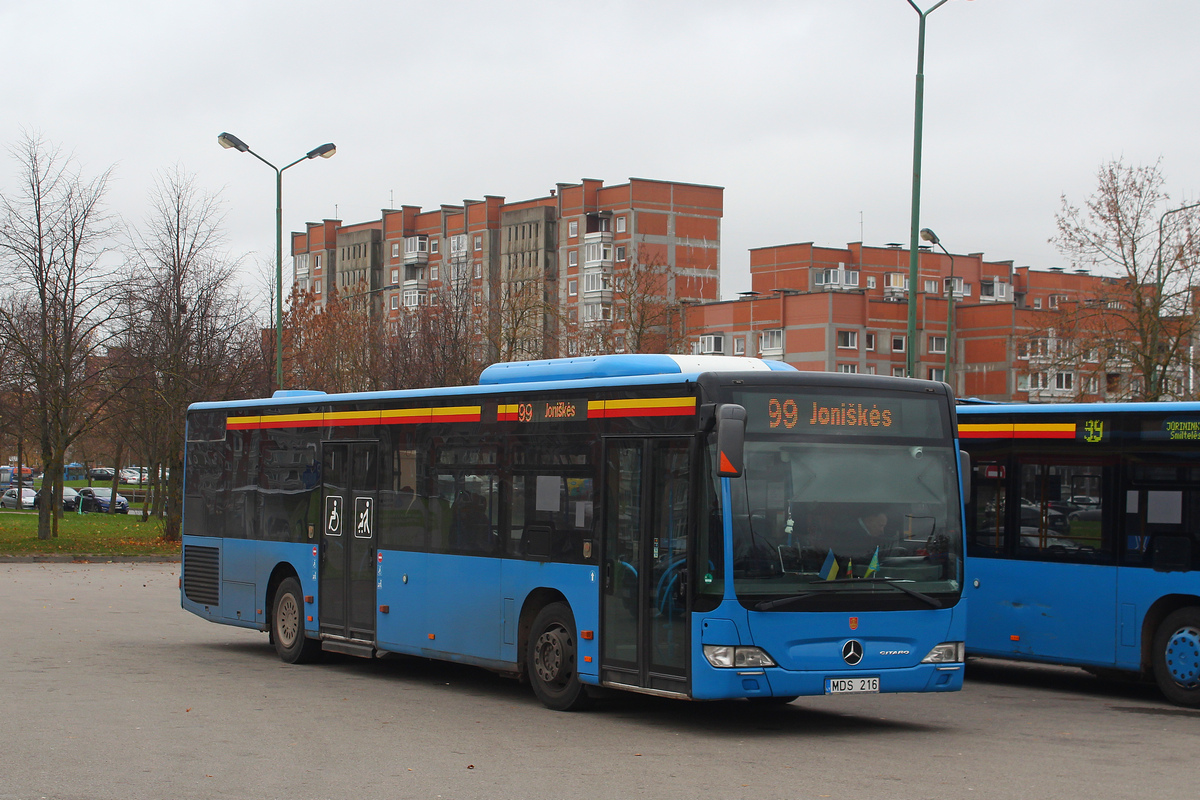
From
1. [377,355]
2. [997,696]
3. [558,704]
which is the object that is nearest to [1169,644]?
[997,696]

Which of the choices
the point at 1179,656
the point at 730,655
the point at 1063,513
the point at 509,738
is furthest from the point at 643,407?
the point at 1179,656

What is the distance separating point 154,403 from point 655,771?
32753 millimetres

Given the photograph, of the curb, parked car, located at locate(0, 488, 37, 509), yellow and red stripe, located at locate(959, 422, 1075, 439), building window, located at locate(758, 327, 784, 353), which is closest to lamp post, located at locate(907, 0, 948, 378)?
yellow and red stripe, located at locate(959, 422, 1075, 439)

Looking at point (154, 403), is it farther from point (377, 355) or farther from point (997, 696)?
point (997, 696)

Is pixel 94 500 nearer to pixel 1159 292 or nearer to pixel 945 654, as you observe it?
pixel 1159 292

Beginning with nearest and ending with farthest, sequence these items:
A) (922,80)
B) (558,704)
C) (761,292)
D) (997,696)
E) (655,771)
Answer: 1. (655,771)
2. (558,704)
3. (997,696)
4. (922,80)
5. (761,292)

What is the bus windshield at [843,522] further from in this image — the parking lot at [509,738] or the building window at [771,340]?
the building window at [771,340]

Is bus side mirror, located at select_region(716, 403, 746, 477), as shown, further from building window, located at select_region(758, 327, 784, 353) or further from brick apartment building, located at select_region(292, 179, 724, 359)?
building window, located at select_region(758, 327, 784, 353)

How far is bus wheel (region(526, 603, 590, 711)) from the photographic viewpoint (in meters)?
12.1

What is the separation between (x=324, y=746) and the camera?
10.2 metres

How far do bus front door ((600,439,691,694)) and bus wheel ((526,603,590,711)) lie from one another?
50 cm

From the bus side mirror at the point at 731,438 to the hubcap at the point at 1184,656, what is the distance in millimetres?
5162

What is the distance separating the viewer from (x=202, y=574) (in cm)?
1798

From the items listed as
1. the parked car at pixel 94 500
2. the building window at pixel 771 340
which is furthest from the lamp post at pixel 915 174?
the building window at pixel 771 340
